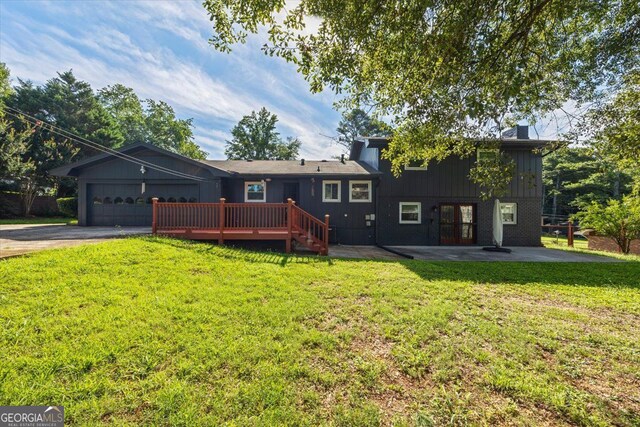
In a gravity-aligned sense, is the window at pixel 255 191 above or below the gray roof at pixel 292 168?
below

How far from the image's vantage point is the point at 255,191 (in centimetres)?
1240

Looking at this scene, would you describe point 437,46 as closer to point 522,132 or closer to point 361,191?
point 361,191

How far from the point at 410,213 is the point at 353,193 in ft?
9.70

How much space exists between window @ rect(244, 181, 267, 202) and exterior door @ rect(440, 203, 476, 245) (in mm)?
8711

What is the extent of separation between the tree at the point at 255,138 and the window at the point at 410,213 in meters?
23.3

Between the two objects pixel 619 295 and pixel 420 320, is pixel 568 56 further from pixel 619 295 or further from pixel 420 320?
pixel 420 320

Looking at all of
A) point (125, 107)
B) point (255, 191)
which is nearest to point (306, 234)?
point (255, 191)

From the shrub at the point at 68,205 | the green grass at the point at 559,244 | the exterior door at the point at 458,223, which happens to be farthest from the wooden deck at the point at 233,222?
the shrub at the point at 68,205

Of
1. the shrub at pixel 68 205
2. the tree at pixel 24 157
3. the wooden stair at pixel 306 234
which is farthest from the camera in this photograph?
the shrub at pixel 68 205

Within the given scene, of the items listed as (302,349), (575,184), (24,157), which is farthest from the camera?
(575,184)

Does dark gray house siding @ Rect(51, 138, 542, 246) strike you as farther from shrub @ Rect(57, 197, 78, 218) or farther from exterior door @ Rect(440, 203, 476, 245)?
shrub @ Rect(57, 197, 78, 218)

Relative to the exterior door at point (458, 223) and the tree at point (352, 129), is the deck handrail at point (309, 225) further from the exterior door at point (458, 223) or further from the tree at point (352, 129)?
the tree at point (352, 129)

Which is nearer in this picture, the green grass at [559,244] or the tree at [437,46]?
the tree at [437,46]

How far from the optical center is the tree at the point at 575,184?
25.2 m
